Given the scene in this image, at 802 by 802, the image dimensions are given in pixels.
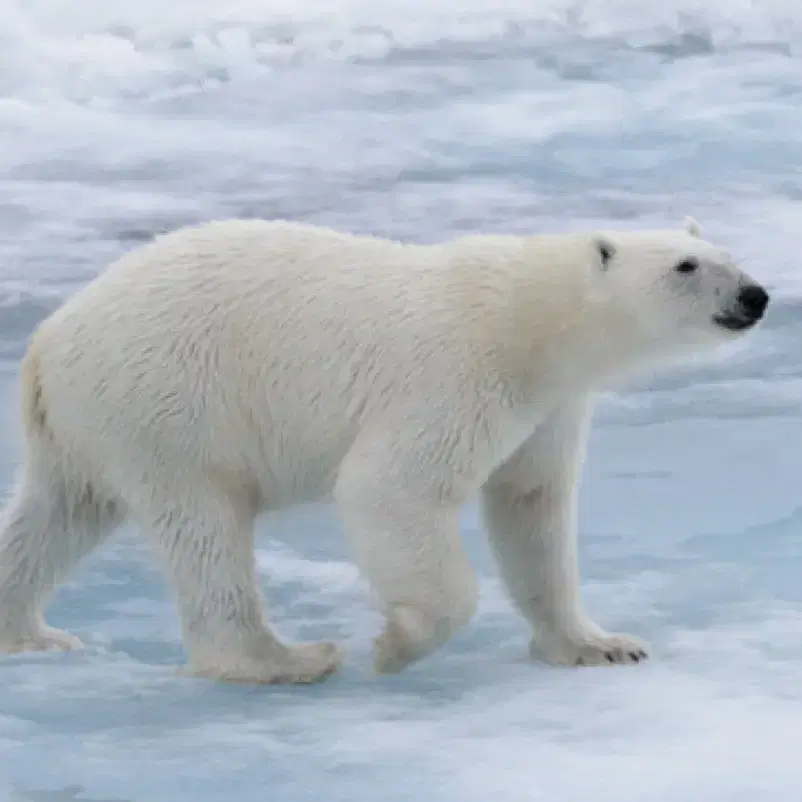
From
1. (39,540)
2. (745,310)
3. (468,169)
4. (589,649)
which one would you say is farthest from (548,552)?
(468,169)

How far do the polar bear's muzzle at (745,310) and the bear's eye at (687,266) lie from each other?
99 mm

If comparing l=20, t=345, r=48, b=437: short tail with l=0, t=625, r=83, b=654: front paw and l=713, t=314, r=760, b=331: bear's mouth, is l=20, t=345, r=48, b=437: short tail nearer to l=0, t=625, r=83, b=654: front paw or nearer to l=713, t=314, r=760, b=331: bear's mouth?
l=0, t=625, r=83, b=654: front paw

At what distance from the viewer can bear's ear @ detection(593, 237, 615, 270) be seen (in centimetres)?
306

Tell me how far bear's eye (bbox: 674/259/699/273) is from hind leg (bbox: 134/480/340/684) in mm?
992

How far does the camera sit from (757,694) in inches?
122

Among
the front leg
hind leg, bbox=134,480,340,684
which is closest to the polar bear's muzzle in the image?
the front leg

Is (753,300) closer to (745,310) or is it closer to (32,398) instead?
(745,310)

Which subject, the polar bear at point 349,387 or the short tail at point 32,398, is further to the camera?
the short tail at point 32,398

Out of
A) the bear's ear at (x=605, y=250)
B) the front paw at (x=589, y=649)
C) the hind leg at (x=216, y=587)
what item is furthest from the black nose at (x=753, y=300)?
the hind leg at (x=216, y=587)

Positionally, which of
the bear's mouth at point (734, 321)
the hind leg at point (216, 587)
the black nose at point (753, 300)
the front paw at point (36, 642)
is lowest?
the front paw at point (36, 642)

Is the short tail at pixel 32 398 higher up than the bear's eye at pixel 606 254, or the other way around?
the bear's eye at pixel 606 254

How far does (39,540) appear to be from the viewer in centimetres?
343

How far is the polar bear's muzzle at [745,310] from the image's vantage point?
2.99 m

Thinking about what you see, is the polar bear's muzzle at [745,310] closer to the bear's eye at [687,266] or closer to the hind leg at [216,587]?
the bear's eye at [687,266]
